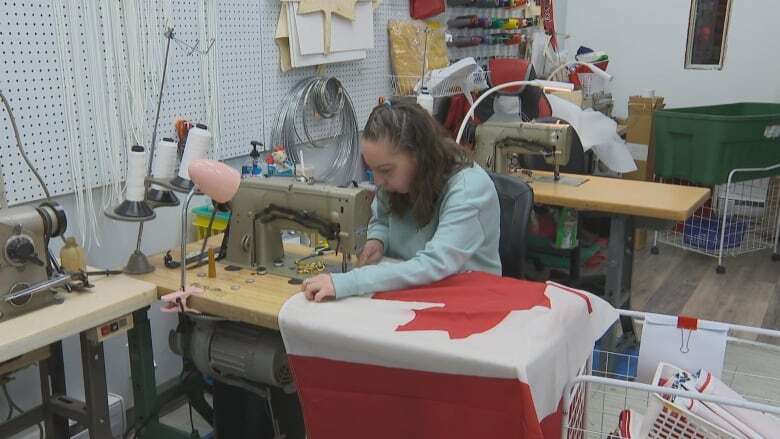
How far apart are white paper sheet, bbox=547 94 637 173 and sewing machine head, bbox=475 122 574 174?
15.0 inches

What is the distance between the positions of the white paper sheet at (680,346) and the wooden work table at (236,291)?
2.63 ft

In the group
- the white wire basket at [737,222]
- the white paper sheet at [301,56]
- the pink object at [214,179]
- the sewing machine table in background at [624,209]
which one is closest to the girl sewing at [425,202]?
the pink object at [214,179]

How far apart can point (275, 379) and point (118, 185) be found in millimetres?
883

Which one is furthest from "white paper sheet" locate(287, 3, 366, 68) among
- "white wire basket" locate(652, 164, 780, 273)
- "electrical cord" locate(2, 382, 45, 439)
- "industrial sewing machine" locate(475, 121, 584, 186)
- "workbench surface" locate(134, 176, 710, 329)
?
"white wire basket" locate(652, 164, 780, 273)

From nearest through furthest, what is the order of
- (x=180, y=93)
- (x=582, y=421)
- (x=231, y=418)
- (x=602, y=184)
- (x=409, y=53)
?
1. (x=582, y=421)
2. (x=231, y=418)
3. (x=180, y=93)
4. (x=602, y=184)
5. (x=409, y=53)

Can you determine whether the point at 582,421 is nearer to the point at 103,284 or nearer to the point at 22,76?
the point at 103,284

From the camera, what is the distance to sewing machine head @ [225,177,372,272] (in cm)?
176

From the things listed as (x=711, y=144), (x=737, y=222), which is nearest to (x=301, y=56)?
Result: (x=711, y=144)

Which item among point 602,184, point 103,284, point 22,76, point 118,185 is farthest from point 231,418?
point 602,184

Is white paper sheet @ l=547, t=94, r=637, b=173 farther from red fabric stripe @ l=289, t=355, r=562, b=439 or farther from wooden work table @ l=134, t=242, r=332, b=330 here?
red fabric stripe @ l=289, t=355, r=562, b=439

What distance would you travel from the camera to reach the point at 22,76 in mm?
1890

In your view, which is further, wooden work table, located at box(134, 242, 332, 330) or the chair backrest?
the chair backrest

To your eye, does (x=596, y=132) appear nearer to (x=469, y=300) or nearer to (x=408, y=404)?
(x=469, y=300)

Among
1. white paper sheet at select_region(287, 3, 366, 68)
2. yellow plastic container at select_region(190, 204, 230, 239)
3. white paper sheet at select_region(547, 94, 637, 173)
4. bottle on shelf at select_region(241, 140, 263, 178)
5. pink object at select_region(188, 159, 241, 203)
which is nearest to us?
pink object at select_region(188, 159, 241, 203)
